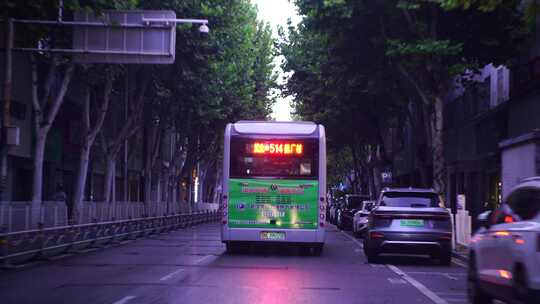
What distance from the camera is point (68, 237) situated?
21141 millimetres

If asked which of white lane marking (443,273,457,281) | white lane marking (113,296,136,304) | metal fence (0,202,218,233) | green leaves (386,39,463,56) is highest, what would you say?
green leaves (386,39,463,56)

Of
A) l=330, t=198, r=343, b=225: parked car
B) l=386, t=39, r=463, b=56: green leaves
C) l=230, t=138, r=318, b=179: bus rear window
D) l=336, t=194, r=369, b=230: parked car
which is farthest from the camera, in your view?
l=330, t=198, r=343, b=225: parked car

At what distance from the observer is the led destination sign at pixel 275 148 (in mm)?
20547

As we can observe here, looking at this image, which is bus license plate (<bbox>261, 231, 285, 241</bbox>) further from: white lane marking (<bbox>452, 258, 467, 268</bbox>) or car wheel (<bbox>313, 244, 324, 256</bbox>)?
white lane marking (<bbox>452, 258, 467, 268</bbox>)

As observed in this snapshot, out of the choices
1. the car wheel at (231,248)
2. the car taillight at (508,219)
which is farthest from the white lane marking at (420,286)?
the car wheel at (231,248)

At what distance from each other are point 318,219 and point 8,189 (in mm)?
13972

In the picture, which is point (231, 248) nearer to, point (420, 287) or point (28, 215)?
point (28, 215)

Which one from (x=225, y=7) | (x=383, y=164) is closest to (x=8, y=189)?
(x=225, y=7)

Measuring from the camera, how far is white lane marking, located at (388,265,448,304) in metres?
12.4

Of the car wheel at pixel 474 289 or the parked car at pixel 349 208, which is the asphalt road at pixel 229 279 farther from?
the parked car at pixel 349 208

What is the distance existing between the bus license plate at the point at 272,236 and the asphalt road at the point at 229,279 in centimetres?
55

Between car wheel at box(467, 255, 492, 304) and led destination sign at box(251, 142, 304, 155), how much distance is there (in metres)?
9.53

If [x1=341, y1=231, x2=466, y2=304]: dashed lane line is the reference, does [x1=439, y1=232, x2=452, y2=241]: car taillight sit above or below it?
above

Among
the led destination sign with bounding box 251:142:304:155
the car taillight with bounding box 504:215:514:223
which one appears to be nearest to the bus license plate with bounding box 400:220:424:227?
the led destination sign with bounding box 251:142:304:155
